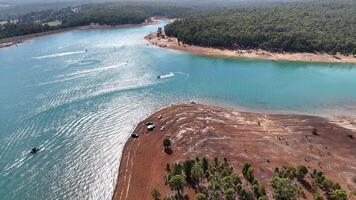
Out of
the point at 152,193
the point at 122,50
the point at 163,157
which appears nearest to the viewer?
the point at 152,193

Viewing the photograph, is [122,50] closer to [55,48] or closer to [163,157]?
[55,48]

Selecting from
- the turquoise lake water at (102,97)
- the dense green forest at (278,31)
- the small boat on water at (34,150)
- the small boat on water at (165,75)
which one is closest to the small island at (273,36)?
the dense green forest at (278,31)

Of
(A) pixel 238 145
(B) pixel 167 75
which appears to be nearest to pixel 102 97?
(B) pixel 167 75

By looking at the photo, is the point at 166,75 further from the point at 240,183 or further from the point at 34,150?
the point at 240,183

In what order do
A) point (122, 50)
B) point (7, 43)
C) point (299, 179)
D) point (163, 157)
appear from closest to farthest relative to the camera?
point (299, 179) < point (163, 157) < point (122, 50) < point (7, 43)

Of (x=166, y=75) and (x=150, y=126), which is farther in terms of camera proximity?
(x=166, y=75)

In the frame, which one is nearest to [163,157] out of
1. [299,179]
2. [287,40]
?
[299,179]

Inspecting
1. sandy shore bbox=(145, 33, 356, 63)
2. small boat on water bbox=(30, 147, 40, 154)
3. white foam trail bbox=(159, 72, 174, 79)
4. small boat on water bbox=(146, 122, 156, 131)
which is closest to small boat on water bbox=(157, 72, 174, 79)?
white foam trail bbox=(159, 72, 174, 79)
